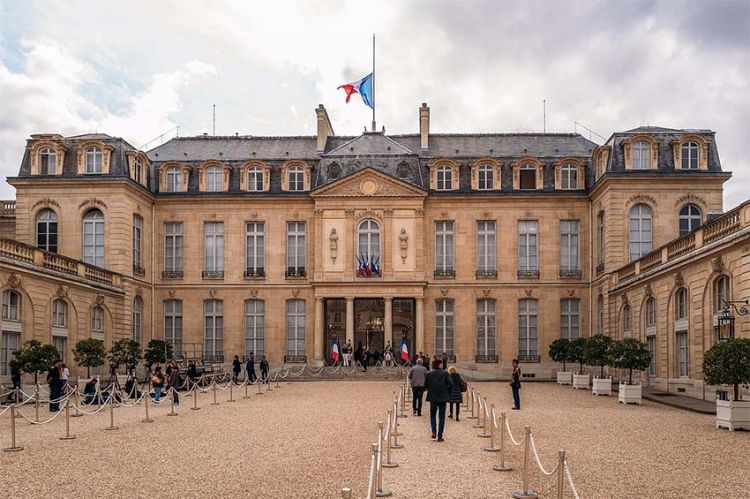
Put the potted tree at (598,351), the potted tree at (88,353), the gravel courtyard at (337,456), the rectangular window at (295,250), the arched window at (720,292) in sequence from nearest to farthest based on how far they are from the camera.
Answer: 1. the gravel courtyard at (337,456)
2. the arched window at (720,292)
3. the potted tree at (88,353)
4. the potted tree at (598,351)
5. the rectangular window at (295,250)

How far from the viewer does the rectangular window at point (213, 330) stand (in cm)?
4538

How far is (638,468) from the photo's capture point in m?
13.7

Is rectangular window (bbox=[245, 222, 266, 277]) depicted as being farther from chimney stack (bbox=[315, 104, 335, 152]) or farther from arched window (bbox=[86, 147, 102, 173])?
arched window (bbox=[86, 147, 102, 173])

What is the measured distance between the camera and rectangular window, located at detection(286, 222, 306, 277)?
1796 inches

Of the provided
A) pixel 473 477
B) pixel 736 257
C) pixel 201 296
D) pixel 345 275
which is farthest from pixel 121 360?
pixel 473 477

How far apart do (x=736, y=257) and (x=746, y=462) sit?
37.7 feet

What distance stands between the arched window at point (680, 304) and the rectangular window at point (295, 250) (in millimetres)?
20192

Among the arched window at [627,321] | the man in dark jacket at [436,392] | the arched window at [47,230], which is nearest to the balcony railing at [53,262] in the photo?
the arched window at [47,230]

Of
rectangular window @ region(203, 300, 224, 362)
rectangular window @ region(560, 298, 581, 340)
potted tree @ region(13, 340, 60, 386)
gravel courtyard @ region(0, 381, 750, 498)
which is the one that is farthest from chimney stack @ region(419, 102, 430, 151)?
gravel courtyard @ region(0, 381, 750, 498)

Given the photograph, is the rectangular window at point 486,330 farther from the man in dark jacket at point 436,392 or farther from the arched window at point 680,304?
the man in dark jacket at point 436,392

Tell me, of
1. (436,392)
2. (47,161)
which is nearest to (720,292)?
(436,392)

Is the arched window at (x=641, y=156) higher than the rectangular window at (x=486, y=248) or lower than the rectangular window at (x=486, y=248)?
higher

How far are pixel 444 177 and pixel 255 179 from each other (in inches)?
368

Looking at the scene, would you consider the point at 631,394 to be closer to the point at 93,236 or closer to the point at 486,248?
the point at 486,248
